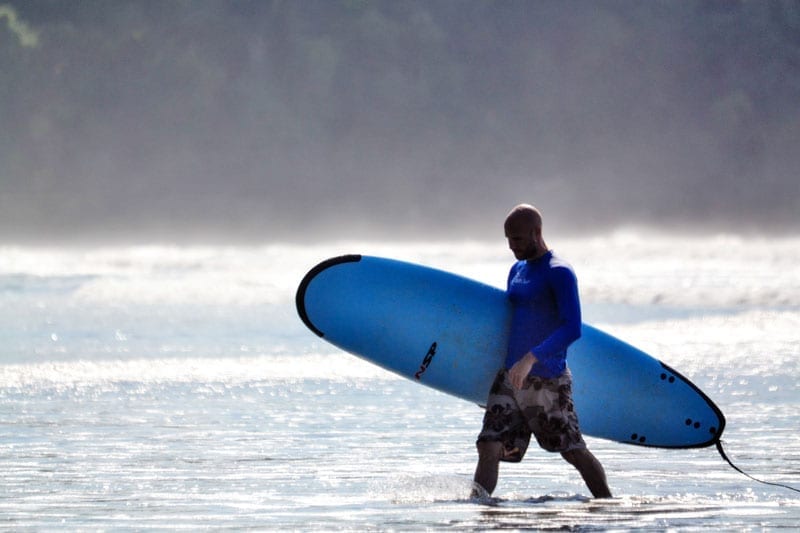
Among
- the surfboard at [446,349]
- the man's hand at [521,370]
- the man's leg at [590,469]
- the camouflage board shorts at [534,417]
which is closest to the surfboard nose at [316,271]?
the surfboard at [446,349]

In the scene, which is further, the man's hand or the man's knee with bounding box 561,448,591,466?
the man's knee with bounding box 561,448,591,466

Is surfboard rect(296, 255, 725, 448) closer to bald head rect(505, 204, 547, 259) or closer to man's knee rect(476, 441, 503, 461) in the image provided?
man's knee rect(476, 441, 503, 461)

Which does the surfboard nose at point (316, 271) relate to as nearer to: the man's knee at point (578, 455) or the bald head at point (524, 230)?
the bald head at point (524, 230)

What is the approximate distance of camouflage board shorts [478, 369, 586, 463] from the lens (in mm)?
7004

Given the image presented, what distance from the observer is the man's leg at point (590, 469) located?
23.1 ft

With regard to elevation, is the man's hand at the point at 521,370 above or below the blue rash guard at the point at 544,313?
below

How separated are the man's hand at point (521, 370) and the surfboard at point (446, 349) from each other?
100 cm

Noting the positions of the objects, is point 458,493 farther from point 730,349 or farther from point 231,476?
point 730,349

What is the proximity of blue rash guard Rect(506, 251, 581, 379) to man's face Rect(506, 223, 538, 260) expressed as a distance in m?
0.11

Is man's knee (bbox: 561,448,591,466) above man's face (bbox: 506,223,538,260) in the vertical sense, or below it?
below

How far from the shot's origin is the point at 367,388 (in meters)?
16.6

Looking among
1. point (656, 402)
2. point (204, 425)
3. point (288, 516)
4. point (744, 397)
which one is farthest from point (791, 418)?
point (288, 516)

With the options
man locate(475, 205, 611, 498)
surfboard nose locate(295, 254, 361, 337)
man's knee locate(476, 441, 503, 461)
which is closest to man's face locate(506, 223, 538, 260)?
man locate(475, 205, 611, 498)

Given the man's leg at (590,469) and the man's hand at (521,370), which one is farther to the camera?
the man's leg at (590,469)
